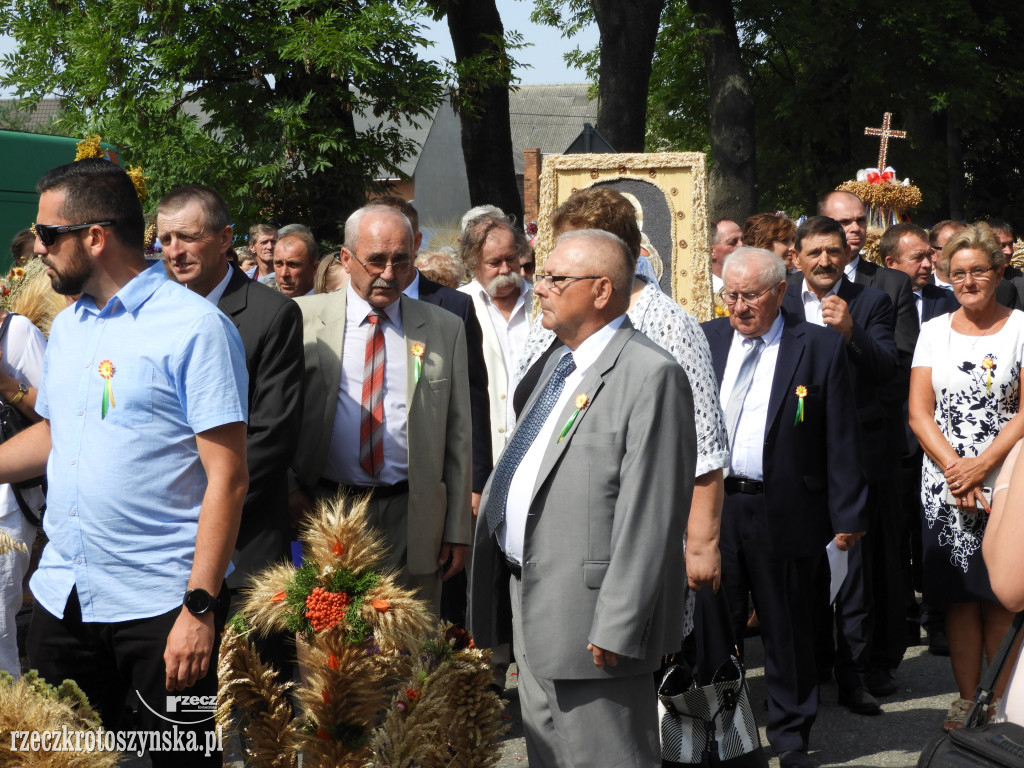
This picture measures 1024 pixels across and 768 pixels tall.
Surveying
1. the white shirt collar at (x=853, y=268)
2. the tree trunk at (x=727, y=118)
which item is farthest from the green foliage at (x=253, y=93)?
the tree trunk at (x=727, y=118)

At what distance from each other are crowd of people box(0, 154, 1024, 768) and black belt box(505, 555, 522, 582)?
1 centimetres

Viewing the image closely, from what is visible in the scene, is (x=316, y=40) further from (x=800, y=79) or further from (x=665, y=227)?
(x=800, y=79)

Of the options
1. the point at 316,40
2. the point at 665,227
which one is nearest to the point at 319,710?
the point at 665,227

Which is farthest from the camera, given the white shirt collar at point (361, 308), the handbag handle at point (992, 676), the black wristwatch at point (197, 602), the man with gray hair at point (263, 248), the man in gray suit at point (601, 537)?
the man with gray hair at point (263, 248)

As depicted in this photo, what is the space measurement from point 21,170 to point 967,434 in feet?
37.5

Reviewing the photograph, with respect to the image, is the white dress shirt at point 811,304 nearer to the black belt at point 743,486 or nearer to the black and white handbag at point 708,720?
the black belt at point 743,486

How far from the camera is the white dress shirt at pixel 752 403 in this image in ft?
16.9

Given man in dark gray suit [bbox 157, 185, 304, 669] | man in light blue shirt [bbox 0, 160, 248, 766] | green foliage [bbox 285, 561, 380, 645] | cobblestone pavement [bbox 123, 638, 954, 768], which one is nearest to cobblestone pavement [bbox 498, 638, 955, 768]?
cobblestone pavement [bbox 123, 638, 954, 768]

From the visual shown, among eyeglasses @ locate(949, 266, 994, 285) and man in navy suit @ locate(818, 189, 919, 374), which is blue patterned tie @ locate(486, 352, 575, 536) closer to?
eyeglasses @ locate(949, 266, 994, 285)

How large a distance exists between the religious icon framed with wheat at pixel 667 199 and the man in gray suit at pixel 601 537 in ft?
10.4

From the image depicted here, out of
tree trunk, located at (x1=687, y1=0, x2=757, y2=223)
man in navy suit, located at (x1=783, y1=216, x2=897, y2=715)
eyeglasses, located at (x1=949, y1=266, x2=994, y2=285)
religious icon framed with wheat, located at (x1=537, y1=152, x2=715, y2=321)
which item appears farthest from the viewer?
tree trunk, located at (x1=687, y1=0, x2=757, y2=223)

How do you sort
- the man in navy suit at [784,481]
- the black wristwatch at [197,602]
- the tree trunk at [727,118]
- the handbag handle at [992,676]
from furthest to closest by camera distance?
the tree trunk at [727,118] → the man in navy suit at [784,481] → the black wristwatch at [197,602] → the handbag handle at [992,676]

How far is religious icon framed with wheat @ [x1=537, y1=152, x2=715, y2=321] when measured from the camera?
22.0 feet

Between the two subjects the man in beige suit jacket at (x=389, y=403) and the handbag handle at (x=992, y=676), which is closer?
the handbag handle at (x=992, y=676)
